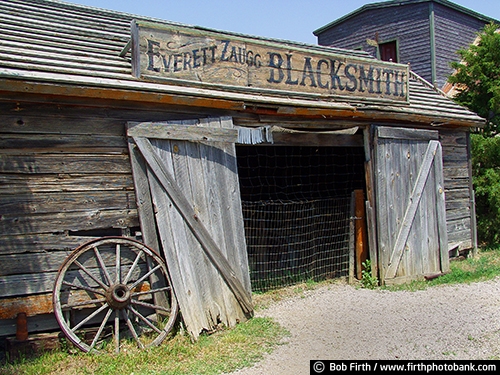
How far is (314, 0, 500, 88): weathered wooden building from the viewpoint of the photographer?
20.2 meters

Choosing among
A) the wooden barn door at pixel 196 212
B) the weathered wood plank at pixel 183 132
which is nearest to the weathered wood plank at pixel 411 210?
the wooden barn door at pixel 196 212

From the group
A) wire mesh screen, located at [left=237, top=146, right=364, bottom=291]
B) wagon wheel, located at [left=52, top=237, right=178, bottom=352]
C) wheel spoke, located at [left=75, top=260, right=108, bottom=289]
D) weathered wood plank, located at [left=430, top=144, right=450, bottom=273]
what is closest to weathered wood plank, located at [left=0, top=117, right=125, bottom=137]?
wagon wheel, located at [left=52, top=237, right=178, bottom=352]

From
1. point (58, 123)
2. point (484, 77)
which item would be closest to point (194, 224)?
point (58, 123)

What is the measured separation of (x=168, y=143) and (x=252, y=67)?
1.73 m

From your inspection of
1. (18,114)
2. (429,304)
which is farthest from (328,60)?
(18,114)

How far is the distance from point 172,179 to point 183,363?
81.7 inches

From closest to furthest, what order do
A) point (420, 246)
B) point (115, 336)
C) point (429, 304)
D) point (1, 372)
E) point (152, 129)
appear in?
point (1, 372), point (115, 336), point (152, 129), point (429, 304), point (420, 246)

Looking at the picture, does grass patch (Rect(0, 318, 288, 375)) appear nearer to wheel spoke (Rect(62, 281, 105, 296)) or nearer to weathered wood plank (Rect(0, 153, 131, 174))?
wheel spoke (Rect(62, 281, 105, 296))

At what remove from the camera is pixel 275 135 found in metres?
7.15

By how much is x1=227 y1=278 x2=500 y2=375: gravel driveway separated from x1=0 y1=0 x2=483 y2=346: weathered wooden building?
80cm

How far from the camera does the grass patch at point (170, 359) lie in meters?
4.75

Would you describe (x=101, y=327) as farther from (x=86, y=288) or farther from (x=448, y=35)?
(x=448, y=35)

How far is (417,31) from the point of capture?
67.3 feet

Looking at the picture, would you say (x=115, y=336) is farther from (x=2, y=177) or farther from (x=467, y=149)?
(x=467, y=149)
